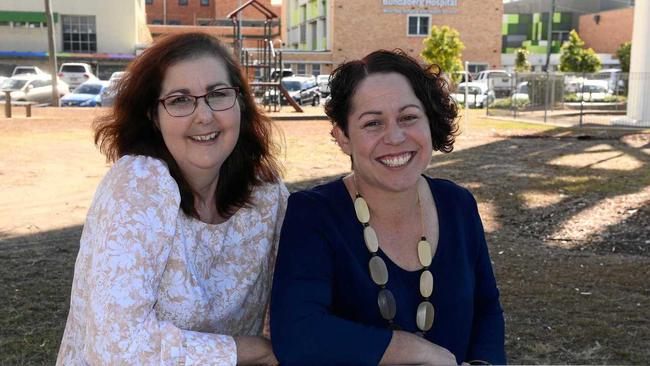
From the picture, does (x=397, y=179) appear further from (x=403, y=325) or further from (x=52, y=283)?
(x=52, y=283)

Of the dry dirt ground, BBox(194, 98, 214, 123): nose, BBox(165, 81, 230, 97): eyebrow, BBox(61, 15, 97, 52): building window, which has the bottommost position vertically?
the dry dirt ground

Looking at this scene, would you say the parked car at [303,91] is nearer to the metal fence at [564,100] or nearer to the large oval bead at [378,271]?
the metal fence at [564,100]

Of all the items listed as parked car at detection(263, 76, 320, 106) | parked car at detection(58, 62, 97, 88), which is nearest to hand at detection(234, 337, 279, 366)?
parked car at detection(263, 76, 320, 106)

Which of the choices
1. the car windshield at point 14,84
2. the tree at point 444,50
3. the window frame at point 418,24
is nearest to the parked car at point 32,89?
the car windshield at point 14,84

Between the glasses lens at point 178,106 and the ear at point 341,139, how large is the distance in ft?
1.50

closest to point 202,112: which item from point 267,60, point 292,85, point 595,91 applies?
point 267,60

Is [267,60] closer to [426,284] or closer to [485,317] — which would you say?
[485,317]

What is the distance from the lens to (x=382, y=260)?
83.5 inches

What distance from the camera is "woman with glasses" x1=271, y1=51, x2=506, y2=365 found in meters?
2.01

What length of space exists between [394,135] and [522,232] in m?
5.26

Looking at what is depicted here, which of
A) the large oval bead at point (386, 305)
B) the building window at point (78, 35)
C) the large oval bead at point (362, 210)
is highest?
the building window at point (78, 35)

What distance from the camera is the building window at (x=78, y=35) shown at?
47.8m

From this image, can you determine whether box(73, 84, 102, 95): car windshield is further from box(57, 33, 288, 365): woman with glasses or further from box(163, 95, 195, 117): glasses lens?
box(163, 95, 195, 117): glasses lens

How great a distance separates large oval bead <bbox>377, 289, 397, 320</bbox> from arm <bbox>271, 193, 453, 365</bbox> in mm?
71
